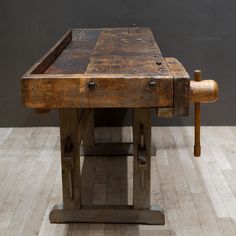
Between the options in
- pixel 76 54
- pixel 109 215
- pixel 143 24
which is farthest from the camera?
pixel 143 24

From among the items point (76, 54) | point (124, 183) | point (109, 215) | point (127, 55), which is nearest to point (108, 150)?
point (124, 183)

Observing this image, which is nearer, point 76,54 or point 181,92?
point 181,92

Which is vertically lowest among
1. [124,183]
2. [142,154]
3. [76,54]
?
[124,183]

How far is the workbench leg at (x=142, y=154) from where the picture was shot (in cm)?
200

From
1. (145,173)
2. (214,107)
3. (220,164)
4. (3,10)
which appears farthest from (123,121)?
(145,173)

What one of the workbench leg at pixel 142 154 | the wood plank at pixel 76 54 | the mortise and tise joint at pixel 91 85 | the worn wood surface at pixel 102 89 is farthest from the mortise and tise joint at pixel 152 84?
the wood plank at pixel 76 54

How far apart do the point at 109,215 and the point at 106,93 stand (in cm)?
81

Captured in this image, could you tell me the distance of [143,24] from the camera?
3438 millimetres

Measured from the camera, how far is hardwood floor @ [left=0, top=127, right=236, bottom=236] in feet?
6.93

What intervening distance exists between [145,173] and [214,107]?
65.4 inches

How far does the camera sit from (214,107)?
3.59 meters

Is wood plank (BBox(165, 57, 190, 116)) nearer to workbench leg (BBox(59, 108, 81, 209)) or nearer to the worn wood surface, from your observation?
the worn wood surface

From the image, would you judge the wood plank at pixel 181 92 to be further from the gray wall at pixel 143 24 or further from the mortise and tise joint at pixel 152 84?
the gray wall at pixel 143 24

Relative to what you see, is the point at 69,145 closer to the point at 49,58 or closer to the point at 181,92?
the point at 49,58
